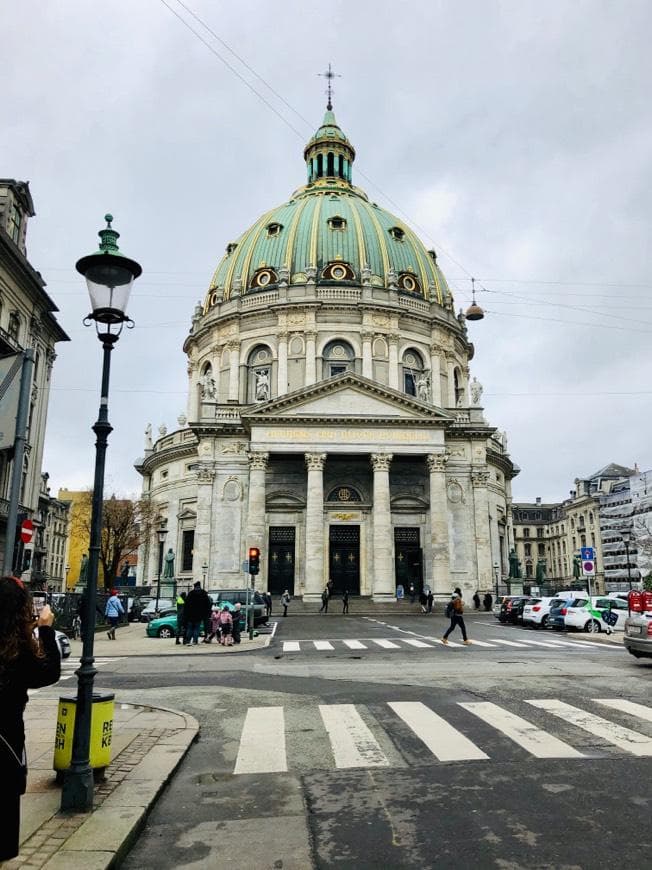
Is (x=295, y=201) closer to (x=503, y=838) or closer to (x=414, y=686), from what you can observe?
(x=414, y=686)

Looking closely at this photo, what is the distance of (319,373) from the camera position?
194ft

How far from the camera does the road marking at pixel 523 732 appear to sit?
7805 mm

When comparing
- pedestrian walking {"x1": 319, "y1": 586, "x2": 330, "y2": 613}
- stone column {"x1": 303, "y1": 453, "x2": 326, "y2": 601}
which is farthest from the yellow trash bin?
stone column {"x1": 303, "y1": 453, "x2": 326, "y2": 601}

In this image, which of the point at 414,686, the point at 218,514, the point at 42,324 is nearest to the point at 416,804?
the point at 414,686

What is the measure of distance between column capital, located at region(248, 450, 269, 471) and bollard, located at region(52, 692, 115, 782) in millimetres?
42056

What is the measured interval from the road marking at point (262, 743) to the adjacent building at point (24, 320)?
2415 centimetres

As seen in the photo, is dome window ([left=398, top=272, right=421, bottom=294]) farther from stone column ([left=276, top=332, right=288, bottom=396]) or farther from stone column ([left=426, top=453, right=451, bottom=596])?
stone column ([left=426, top=453, right=451, bottom=596])

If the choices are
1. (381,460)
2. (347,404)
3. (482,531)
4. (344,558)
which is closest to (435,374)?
(347,404)

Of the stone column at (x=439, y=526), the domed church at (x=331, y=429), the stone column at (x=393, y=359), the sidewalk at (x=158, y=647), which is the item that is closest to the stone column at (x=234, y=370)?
the domed church at (x=331, y=429)

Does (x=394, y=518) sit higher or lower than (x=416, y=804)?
higher

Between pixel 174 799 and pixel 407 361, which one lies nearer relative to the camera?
pixel 174 799

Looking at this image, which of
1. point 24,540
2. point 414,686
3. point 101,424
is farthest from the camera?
point 24,540

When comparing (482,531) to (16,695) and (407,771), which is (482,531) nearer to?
(407,771)

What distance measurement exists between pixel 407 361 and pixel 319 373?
27.6ft
